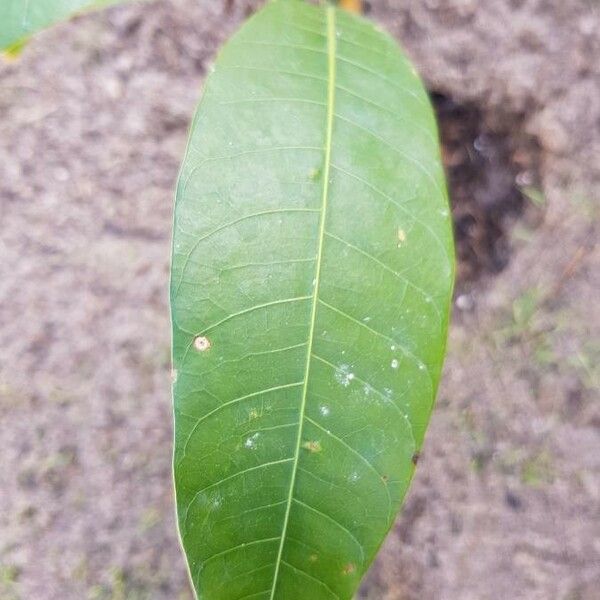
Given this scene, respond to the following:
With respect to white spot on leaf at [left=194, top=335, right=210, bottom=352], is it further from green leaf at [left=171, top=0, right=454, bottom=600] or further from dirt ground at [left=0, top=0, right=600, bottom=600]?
dirt ground at [left=0, top=0, right=600, bottom=600]

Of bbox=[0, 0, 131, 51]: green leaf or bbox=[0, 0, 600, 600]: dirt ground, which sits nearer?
bbox=[0, 0, 131, 51]: green leaf

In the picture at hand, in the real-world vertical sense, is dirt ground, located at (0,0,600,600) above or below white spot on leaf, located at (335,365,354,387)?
below

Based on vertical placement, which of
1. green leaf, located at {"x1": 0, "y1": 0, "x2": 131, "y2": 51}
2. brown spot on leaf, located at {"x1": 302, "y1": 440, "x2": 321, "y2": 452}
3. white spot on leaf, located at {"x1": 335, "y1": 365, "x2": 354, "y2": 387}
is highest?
green leaf, located at {"x1": 0, "y1": 0, "x2": 131, "y2": 51}

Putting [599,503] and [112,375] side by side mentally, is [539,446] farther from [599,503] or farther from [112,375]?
Answer: [112,375]

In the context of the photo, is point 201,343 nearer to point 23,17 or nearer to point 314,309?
point 314,309

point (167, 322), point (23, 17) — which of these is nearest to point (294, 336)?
point (23, 17)

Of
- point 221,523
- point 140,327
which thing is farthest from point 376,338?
point 140,327

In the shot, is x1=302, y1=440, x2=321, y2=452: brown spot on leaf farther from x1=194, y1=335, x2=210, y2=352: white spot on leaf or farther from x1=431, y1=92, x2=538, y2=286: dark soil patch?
x1=431, y1=92, x2=538, y2=286: dark soil patch

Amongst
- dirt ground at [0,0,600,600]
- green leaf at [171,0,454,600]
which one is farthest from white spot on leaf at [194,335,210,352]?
dirt ground at [0,0,600,600]
